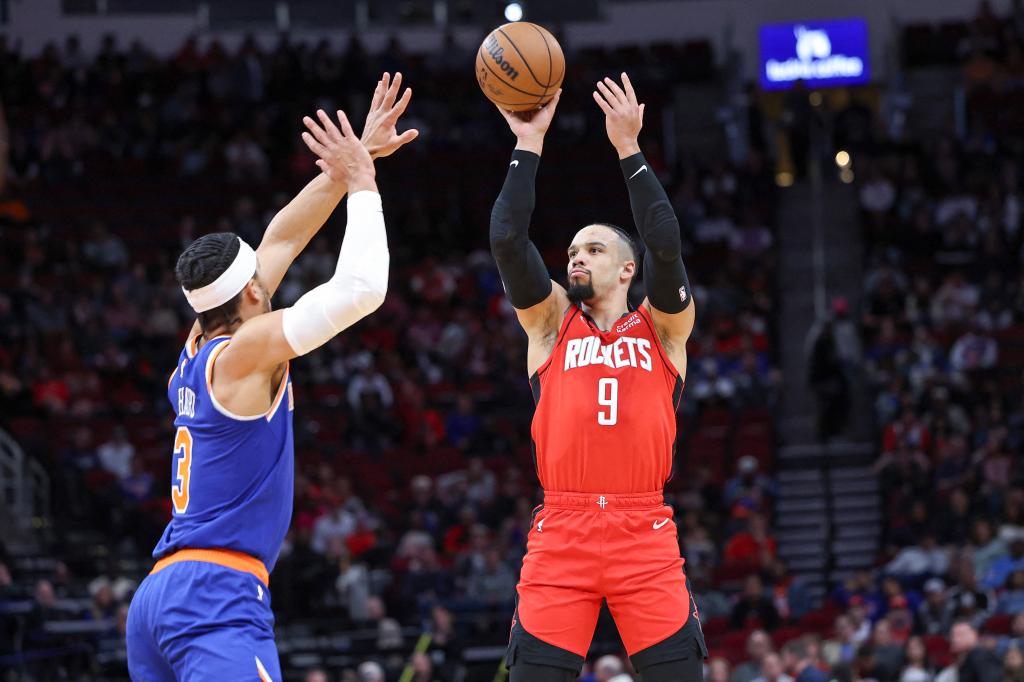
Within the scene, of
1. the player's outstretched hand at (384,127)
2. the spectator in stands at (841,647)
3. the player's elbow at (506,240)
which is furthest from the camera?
the spectator in stands at (841,647)

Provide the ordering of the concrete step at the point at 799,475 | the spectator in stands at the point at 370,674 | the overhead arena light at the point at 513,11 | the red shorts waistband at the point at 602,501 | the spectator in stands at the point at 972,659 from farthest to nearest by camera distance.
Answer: the overhead arena light at the point at 513,11 < the concrete step at the point at 799,475 < the spectator in stands at the point at 370,674 < the spectator in stands at the point at 972,659 < the red shorts waistband at the point at 602,501

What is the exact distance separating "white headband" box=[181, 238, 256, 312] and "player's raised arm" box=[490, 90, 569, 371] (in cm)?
136

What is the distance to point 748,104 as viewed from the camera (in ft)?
89.1

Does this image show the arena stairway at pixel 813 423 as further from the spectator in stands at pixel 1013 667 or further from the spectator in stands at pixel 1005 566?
the spectator in stands at pixel 1013 667

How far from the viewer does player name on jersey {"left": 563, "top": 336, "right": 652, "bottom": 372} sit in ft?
21.7

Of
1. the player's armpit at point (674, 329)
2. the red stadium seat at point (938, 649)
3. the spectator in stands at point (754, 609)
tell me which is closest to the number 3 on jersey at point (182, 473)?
the player's armpit at point (674, 329)

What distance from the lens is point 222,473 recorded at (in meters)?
5.38

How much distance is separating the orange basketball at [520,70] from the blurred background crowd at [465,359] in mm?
7402

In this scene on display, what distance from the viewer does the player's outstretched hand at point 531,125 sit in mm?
6891

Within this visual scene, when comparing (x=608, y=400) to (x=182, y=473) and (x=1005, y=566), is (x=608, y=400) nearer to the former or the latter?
(x=182, y=473)

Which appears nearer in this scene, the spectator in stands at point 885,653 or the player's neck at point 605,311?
the player's neck at point 605,311

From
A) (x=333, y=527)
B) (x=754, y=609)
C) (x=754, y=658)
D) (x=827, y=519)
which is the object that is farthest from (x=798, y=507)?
(x=333, y=527)

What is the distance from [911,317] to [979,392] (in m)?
2.51

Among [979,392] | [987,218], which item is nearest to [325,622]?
[979,392]
